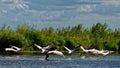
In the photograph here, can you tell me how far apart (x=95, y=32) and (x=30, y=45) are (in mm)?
43434

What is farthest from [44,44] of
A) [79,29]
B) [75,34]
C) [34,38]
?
[79,29]

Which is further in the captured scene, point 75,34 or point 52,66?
point 75,34

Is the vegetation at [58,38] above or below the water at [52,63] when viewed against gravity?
below

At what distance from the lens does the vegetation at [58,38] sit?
12731cm

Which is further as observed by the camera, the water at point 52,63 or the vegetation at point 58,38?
the vegetation at point 58,38

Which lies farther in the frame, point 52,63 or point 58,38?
point 58,38

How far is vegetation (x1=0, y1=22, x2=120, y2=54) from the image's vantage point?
12731cm

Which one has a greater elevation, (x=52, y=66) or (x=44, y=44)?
(x=52, y=66)

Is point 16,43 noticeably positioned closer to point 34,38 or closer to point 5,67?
point 34,38

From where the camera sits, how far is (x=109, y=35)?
16438 cm

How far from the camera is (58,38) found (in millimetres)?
139000

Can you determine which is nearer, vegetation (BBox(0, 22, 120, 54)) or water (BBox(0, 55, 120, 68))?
water (BBox(0, 55, 120, 68))

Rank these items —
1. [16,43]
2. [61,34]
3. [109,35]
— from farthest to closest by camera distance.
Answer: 1. [109,35]
2. [61,34]
3. [16,43]

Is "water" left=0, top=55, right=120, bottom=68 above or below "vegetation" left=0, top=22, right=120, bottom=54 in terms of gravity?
above
